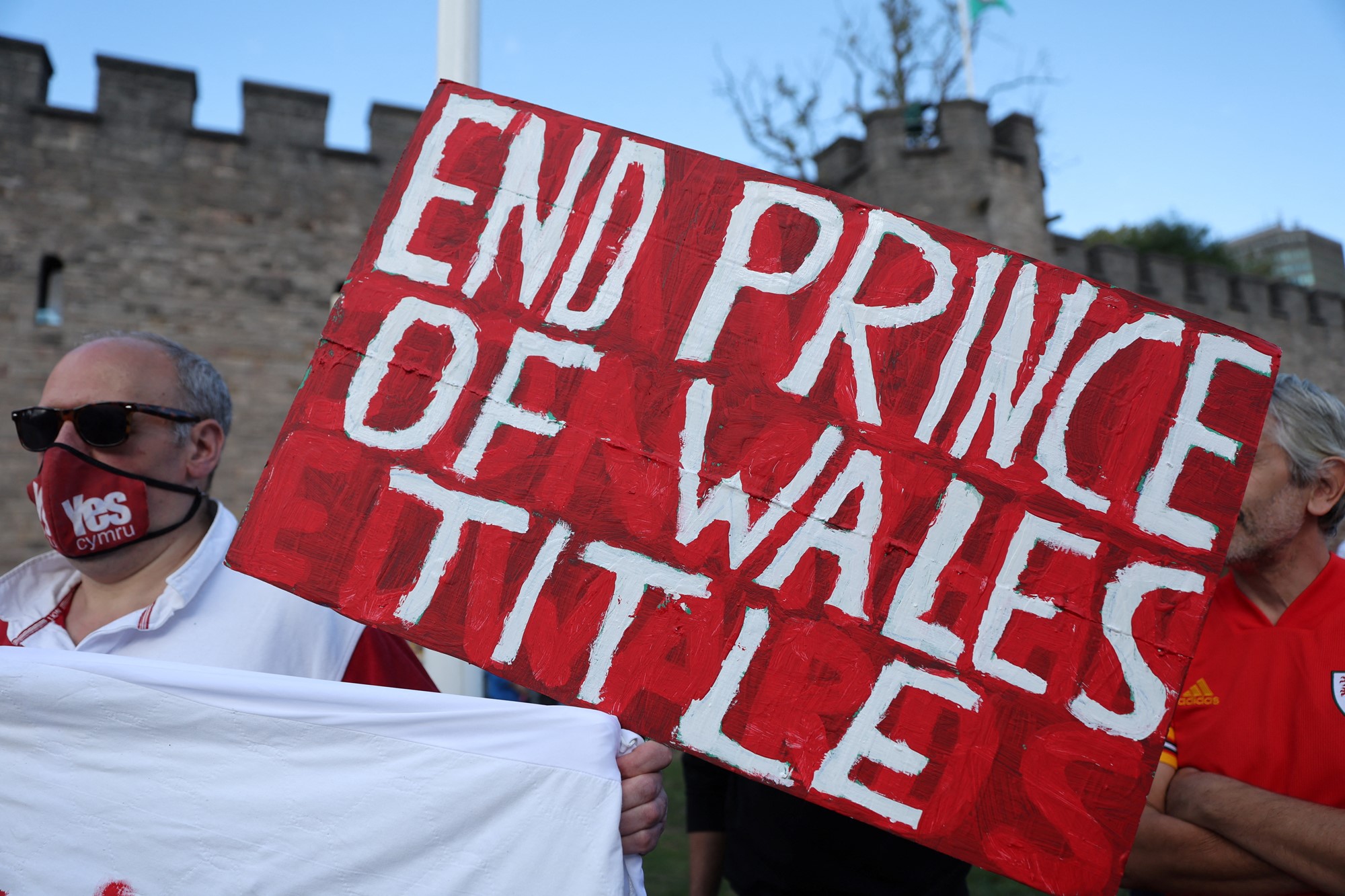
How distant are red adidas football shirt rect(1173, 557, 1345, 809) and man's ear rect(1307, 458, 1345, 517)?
11cm

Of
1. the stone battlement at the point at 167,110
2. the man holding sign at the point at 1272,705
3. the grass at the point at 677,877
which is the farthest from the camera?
the stone battlement at the point at 167,110

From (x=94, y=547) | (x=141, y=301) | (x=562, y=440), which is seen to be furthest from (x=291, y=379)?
(x=562, y=440)

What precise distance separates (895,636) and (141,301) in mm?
9853

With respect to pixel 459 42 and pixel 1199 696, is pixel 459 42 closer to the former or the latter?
pixel 459 42

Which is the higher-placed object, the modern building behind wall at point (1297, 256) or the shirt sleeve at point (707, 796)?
the modern building behind wall at point (1297, 256)

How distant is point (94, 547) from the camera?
1870 millimetres

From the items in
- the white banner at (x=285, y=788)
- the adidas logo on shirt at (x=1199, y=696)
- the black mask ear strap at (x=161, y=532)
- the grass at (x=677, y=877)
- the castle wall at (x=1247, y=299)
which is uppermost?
the castle wall at (x=1247, y=299)

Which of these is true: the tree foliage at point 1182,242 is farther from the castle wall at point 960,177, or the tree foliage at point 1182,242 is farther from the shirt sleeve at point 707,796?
the shirt sleeve at point 707,796

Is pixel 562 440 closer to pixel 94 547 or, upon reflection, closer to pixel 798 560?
pixel 798 560

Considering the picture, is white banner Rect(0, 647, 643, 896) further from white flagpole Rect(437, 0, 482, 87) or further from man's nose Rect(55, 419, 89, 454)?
white flagpole Rect(437, 0, 482, 87)

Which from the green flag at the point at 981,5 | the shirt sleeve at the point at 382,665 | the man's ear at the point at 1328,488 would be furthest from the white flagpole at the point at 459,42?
the green flag at the point at 981,5

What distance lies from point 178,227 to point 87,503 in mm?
Answer: 9012

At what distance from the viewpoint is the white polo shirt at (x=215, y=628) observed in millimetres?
1830

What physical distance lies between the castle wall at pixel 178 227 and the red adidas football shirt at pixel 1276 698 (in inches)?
334
